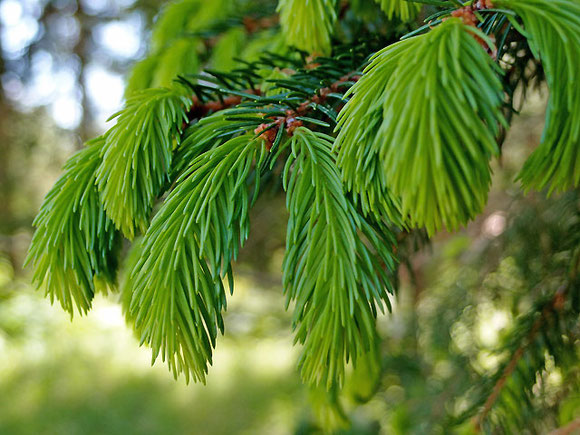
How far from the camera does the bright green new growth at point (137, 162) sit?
1.04 ft

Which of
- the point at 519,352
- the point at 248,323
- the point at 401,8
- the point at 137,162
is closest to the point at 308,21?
the point at 401,8

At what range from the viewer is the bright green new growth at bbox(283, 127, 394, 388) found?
26cm

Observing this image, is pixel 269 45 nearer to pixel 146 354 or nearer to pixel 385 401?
pixel 385 401

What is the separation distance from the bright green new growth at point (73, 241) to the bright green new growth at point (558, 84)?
0.91ft

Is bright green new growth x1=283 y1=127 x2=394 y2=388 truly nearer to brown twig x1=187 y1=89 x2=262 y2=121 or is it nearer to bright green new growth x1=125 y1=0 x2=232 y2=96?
brown twig x1=187 y1=89 x2=262 y2=121

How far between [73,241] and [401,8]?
290mm

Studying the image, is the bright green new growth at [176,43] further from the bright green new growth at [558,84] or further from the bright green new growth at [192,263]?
the bright green new growth at [558,84]

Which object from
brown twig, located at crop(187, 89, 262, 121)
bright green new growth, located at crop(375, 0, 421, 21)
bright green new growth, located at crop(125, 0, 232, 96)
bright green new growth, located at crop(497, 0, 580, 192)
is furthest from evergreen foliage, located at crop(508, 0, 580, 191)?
bright green new growth, located at crop(125, 0, 232, 96)

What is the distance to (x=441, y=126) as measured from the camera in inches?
8.6

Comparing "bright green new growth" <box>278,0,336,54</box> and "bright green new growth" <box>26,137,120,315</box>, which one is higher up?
"bright green new growth" <box>278,0,336,54</box>

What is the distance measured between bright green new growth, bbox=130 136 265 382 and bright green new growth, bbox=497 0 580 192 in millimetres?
167

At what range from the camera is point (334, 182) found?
0.93ft

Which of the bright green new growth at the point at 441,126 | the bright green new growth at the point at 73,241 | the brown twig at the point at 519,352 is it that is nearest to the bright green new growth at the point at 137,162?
the bright green new growth at the point at 73,241

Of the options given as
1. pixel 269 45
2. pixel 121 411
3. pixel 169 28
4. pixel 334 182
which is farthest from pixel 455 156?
pixel 121 411
